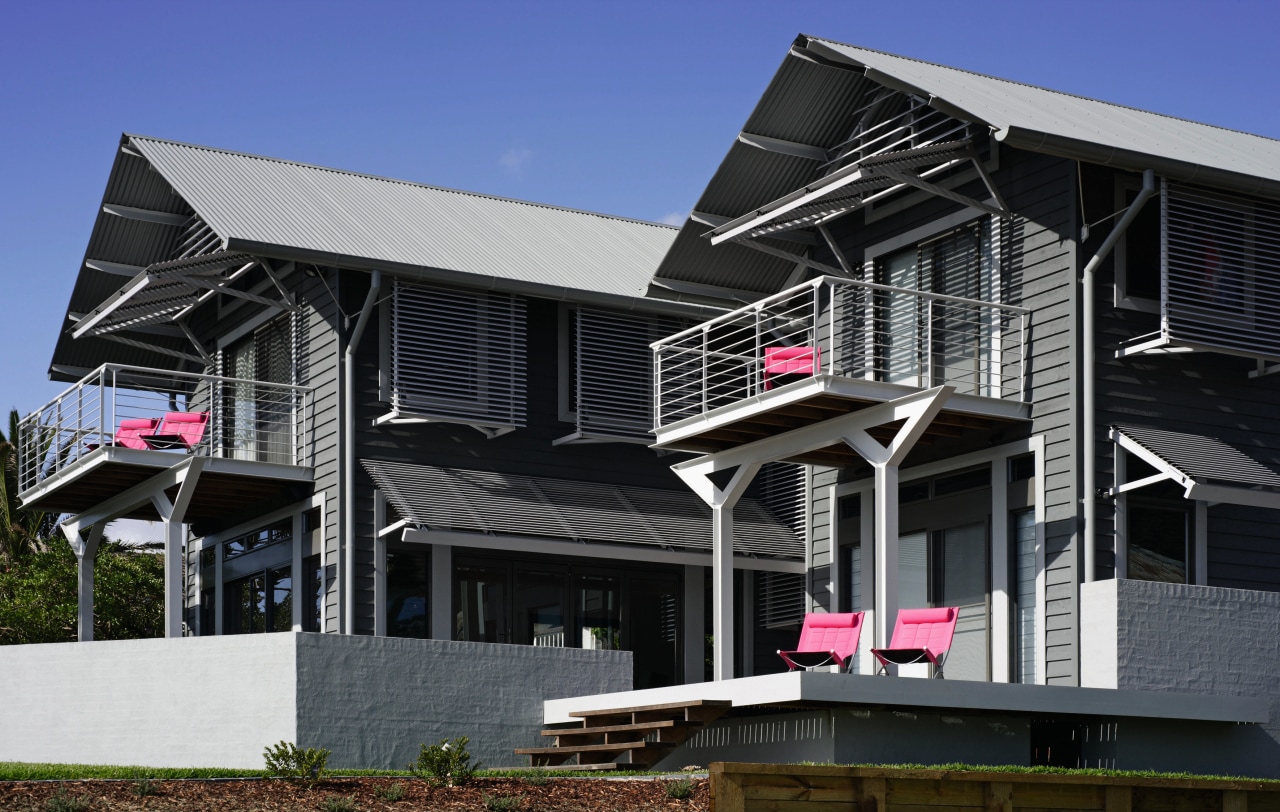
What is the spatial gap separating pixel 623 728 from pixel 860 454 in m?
3.72

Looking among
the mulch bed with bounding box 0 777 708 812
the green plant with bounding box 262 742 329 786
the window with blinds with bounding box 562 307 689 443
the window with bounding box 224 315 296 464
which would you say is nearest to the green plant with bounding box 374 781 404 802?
→ the mulch bed with bounding box 0 777 708 812

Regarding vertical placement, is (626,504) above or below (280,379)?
below

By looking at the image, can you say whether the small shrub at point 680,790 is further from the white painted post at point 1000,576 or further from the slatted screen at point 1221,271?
the slatted screen at point 1221,271

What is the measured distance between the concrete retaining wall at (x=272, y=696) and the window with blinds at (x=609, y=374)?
14.1ft

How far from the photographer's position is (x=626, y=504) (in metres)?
21.8

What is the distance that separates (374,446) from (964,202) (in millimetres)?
7683

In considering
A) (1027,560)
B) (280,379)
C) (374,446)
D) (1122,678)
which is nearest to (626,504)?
(374,446)

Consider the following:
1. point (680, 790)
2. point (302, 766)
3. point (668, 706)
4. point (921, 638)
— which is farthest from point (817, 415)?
point (302, 766)

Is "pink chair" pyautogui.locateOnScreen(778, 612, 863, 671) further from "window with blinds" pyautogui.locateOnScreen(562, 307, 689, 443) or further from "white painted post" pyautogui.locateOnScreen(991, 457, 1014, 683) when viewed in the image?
"window with blinds" pyautogui.locateOnScreen(562, 307, 689, 443)

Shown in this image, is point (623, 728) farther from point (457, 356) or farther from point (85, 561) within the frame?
point (85, 561)

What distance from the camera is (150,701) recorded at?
17125 mm

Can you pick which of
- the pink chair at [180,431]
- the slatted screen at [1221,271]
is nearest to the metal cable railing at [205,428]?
the pink chair at [180,431]

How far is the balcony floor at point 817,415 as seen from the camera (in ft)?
53.9

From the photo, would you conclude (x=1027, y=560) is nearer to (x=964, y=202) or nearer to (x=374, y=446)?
(x=964, y=202)
